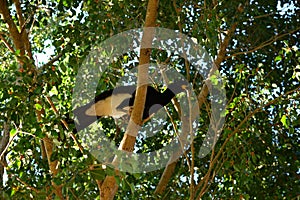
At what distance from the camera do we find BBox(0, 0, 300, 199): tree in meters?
2.94

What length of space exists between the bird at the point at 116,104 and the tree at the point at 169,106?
0.10 meters

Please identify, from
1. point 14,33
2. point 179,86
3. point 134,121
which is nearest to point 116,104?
point 179,86

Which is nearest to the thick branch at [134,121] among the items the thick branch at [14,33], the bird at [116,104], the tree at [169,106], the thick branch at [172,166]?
the tree at [169,106]

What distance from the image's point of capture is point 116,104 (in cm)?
400

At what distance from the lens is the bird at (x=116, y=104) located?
391cm

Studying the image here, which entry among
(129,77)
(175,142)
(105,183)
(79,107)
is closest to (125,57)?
(129,77)

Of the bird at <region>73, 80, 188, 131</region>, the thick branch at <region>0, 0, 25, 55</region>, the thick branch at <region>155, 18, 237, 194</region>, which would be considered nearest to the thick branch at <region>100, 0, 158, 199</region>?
the bird at <region>73, 80, 188, 131</region>

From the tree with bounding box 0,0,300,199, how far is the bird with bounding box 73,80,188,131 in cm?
10

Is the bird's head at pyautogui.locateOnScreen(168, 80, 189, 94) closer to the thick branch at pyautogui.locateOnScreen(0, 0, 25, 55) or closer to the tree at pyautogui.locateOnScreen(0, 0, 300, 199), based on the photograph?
the tree at pyautogui.locateOnScreen(0, 0, 300, 199)

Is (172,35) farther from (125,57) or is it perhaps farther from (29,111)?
(29,111)

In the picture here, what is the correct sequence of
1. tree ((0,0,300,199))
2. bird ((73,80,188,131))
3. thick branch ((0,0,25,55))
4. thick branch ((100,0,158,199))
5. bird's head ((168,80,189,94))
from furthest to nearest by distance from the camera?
bird's head ((168,80,189,94)), bird ((73,80,188,131)), thick branch ((0,0,25,55)), thick branch ((100,0,158,199)), tree ((0,0,300,199))

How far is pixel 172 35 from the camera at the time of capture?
13.4 feet

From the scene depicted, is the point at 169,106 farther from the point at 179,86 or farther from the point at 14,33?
the point at 14,33

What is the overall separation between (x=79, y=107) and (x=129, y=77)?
2.23 ft
